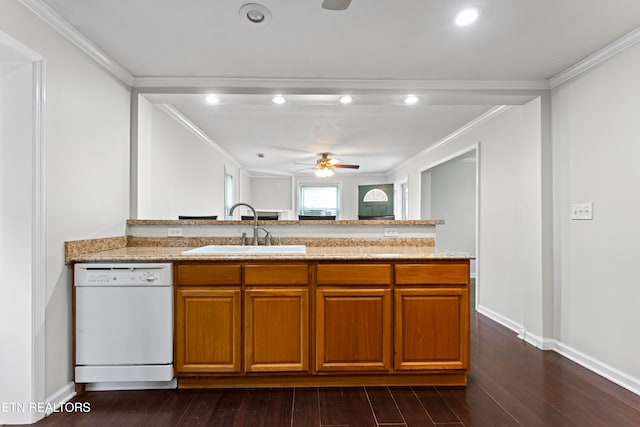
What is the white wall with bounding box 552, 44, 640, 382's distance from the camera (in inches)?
85.3

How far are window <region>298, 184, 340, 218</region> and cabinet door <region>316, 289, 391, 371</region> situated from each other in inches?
267

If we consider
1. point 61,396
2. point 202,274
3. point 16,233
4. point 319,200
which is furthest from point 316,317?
point 319,200

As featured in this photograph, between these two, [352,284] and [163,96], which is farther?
[163,96]

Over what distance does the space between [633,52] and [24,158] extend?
381 cm

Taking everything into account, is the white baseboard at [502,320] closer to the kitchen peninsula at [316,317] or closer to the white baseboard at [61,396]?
the kitchen peninsula at [316,317]

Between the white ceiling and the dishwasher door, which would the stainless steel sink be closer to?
the dishwasher door

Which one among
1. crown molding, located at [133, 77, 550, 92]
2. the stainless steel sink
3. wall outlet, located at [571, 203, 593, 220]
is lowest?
the stainless steel sink

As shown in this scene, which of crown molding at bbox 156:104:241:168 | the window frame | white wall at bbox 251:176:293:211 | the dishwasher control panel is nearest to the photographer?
the dishwasher control panel

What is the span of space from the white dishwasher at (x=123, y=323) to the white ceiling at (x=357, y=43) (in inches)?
59.5

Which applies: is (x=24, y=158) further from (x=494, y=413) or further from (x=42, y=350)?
(x=494, y=413)

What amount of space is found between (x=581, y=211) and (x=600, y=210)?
0.15m

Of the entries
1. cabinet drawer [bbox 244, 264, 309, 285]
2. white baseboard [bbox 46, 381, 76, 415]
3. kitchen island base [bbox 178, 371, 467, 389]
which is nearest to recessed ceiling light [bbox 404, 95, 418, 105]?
cabinet drawer [bbox 244, 264, 309, 285]

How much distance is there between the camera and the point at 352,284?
6.88 feet

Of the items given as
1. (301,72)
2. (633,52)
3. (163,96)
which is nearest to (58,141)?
(163,96)
